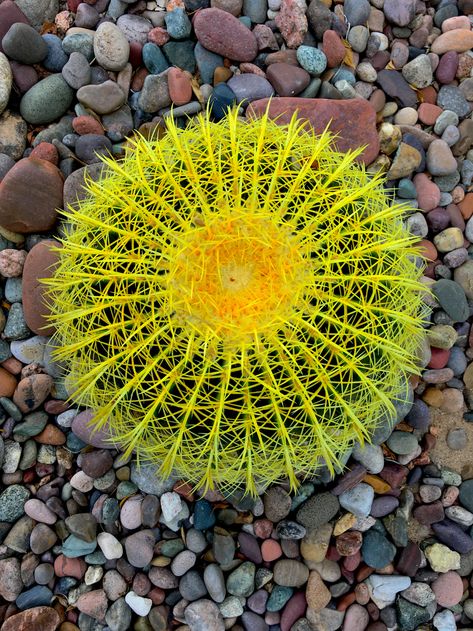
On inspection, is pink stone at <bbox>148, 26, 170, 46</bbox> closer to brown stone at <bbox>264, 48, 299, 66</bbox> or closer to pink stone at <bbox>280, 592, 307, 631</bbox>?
brown stone at <bbox>264, 48, 299, 66</bbox>

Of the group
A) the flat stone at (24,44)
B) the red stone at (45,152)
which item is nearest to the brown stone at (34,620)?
the red stone at (45,152)

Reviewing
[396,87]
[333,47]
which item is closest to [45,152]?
[333,47]

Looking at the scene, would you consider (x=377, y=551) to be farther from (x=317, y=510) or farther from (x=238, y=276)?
(x=238, y=276)

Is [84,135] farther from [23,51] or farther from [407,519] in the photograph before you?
[407,519]

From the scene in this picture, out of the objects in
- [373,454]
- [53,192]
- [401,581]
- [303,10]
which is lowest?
[401,581]

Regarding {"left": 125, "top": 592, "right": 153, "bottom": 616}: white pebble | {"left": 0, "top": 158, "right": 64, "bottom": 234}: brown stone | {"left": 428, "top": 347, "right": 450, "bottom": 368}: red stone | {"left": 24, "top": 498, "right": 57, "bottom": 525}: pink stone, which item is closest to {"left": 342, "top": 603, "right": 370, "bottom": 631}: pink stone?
{"left": 125, "top": 592, "right": 153, "bottom": 616}: white pebble

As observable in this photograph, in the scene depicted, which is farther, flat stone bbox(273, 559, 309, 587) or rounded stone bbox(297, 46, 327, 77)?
rounded stone bbox(297, 46, 327, 77)

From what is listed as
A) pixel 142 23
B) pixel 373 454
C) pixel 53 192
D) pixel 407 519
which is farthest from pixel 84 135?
pixel 407 519
